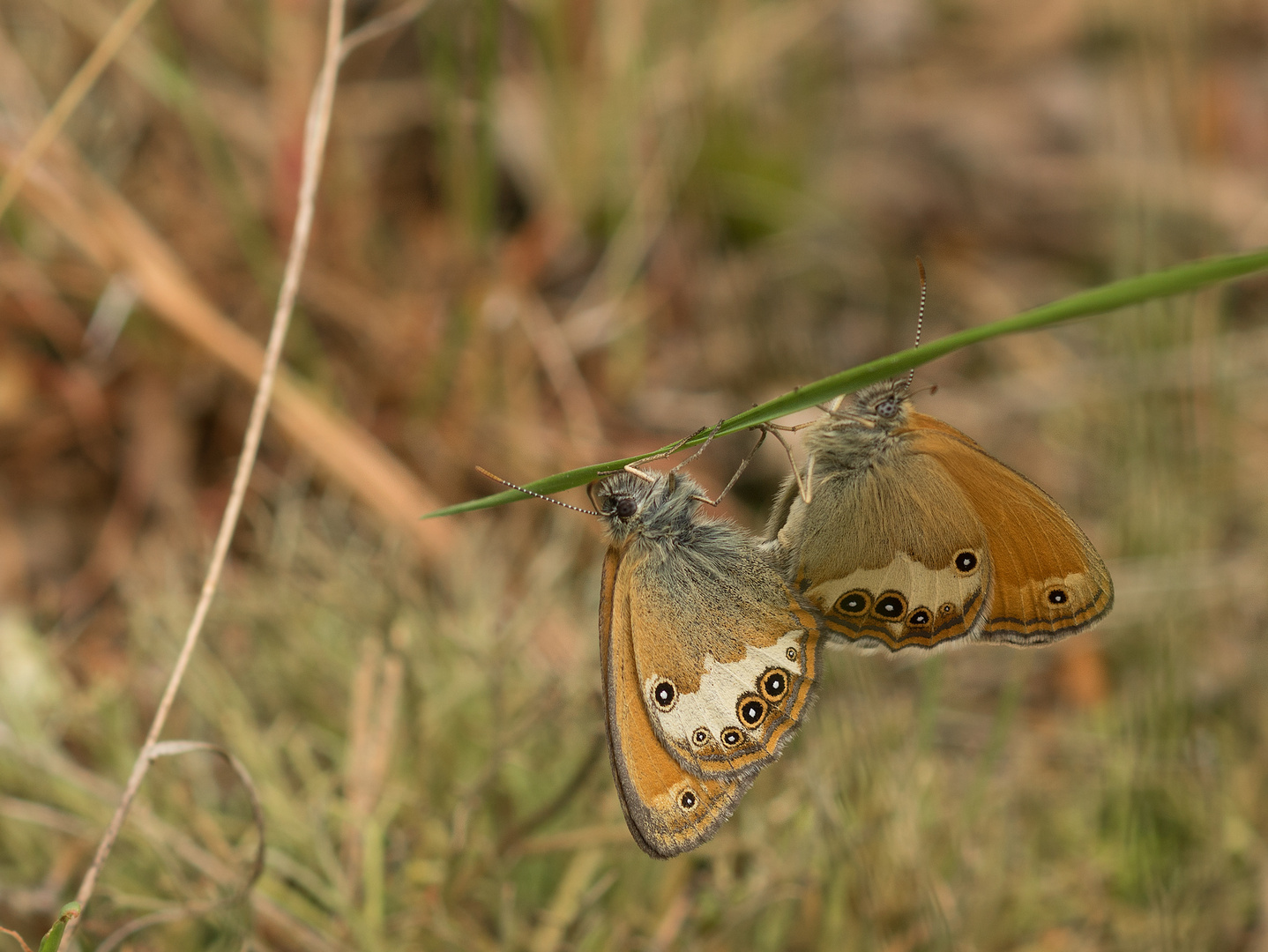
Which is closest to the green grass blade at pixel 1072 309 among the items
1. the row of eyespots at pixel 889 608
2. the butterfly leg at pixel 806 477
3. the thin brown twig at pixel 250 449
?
the butterfly leg at pixel 806 477

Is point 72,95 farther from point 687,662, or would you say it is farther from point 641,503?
point 687,662

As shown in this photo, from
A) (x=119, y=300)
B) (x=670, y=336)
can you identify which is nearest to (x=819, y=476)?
(x=670, y=336)

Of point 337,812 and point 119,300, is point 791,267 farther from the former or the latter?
point 337,812

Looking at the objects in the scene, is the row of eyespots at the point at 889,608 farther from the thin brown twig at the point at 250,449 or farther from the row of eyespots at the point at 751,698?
the thin brown twig at the point at 250,449

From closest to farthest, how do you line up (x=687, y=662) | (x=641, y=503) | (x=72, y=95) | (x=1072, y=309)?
(x=1072, y=309)
(x=687, y=662)
(x=641, y=503)
(x=72, y=95)

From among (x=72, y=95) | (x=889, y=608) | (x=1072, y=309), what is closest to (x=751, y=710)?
(x=889, y=608)

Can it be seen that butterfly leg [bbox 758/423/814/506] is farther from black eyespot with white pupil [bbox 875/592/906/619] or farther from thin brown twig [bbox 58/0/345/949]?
thin brown twig [bbox 58/0/345/949]
